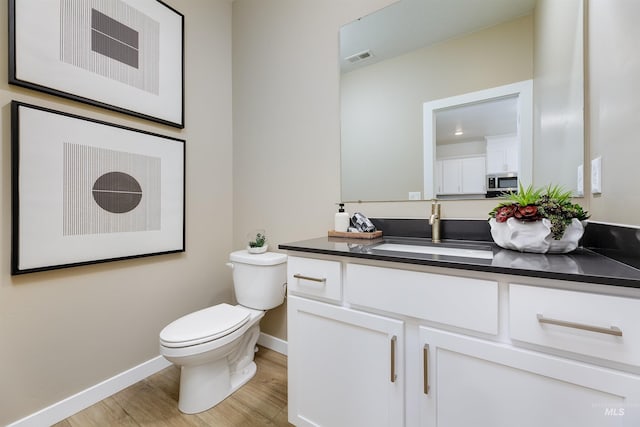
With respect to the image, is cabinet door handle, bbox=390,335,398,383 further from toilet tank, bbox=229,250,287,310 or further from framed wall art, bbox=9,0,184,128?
framed wall art, bbox=9,0,184,128

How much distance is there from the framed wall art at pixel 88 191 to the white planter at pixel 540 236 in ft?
6.15

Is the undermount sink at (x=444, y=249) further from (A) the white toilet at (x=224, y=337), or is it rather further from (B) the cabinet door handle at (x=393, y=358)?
(A) the white toilet at (x=224, y=337)

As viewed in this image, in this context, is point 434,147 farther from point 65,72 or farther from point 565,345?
point 65,72

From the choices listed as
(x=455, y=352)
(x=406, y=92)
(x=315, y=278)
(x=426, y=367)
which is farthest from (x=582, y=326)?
(x=406, y=92)

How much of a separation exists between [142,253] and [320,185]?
1181 millimetres

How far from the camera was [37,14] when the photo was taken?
127 cm

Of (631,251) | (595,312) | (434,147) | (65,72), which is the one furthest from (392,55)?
(65,72)

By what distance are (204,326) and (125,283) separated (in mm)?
609

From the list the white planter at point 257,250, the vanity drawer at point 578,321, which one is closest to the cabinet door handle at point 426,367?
the vanity drawer at point 578,321

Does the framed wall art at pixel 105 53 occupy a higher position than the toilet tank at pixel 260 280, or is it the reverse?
the framed wall art at pixel 105 53

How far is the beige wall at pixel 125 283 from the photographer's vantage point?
1.23 metres

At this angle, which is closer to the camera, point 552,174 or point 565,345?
point 565,345

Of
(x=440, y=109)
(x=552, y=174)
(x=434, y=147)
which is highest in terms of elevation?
(x=440, y=109)

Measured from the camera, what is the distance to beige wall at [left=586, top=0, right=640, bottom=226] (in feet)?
2.51
